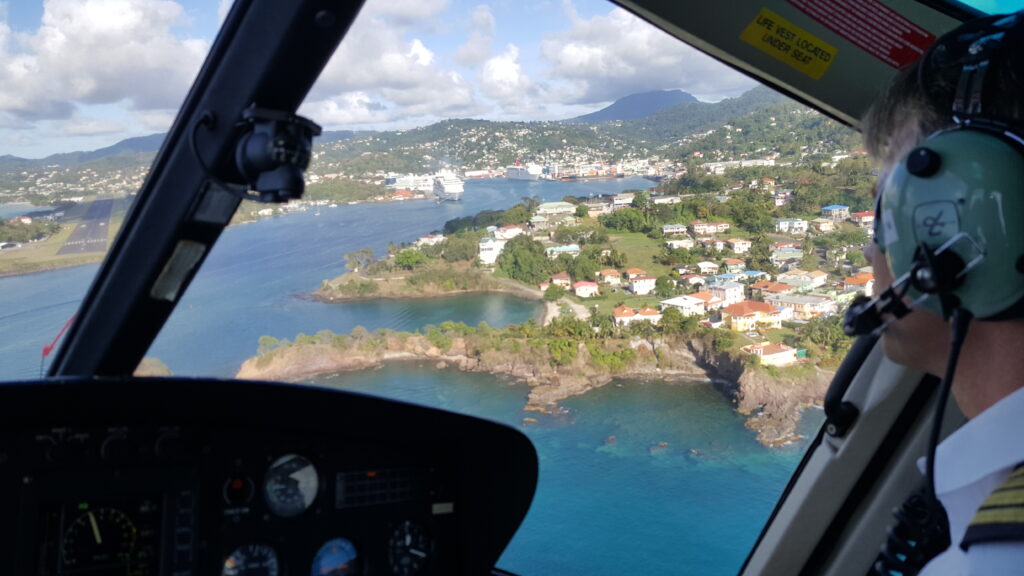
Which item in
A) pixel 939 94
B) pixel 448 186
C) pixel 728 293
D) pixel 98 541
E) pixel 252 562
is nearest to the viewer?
pixel 939 94

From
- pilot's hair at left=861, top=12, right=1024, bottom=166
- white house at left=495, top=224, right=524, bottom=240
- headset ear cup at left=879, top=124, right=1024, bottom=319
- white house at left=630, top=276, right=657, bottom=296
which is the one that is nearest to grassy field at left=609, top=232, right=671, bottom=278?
white house at left=630, top=276, right=657, bottom=296

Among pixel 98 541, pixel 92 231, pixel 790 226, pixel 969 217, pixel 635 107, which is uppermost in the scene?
pixel 635 107

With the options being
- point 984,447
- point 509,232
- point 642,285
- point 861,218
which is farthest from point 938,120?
point 509,232

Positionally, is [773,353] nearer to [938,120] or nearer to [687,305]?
[687,305]

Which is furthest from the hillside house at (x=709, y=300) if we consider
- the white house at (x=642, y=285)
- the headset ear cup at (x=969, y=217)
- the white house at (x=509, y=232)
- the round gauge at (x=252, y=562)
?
the round gauge at (x=252, y=562)

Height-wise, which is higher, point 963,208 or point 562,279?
point 963,208

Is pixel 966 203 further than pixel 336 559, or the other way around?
pixel 336 559

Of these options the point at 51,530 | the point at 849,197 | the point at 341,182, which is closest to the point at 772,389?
the point at 849,197
